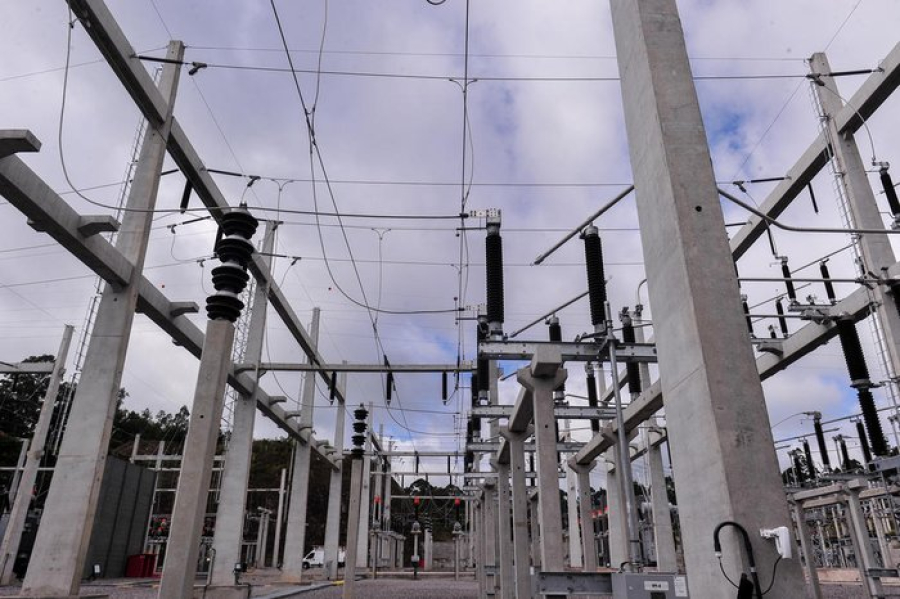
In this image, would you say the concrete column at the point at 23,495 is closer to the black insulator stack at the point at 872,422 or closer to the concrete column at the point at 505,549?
the concrete column at the point at 505,549

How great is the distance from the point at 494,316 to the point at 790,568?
15.3 feet

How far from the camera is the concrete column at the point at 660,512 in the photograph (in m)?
13.6

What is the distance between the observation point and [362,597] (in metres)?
17.1

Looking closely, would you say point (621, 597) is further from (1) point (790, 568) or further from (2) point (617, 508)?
(2) point (617, 508)

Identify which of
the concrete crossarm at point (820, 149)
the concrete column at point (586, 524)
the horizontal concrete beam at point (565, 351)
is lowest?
the concrete column at point (586, 524)

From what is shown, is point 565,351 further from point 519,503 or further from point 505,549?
point 505,549

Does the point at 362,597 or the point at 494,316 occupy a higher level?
the point at 494,316

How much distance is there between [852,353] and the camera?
7.98m

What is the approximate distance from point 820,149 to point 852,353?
206 inches

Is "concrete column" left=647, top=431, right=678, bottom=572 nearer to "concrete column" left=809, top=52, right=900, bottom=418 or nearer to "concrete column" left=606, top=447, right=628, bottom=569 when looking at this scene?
"concrete column" left=606, top=447, right=628, bottom=569

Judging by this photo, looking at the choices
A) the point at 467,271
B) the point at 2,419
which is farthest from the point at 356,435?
the point at 2,419

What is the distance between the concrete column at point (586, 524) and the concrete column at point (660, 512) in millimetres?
1514

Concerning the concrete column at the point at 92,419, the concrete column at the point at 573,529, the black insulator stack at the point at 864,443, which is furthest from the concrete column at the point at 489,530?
the concrete column at the point at 92,419

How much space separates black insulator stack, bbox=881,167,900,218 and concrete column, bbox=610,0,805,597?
7.27 metres
